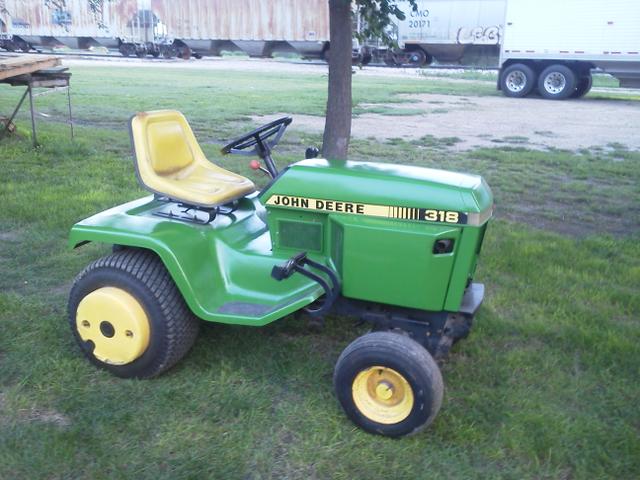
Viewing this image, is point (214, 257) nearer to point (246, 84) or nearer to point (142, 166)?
point (142, 166)

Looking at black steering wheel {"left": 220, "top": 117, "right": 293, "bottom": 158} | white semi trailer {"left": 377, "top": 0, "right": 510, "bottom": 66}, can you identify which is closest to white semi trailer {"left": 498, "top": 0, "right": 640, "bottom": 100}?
white semi trailer {"left": 377, "top": 0, "right": 510, "bottom": 66}

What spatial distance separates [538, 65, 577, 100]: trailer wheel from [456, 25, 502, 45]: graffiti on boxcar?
8.66m

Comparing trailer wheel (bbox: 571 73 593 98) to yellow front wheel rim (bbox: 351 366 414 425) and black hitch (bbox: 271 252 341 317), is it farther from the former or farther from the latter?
yellow front wheel rim (bbox: 351 366 414 425)

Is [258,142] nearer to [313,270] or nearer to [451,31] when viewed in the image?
[313,270]

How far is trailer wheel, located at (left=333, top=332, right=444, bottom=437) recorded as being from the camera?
8.94 ft

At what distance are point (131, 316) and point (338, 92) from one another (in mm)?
3230

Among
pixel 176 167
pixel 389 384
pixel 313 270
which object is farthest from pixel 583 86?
pixel 389 384

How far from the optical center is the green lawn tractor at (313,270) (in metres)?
2.85

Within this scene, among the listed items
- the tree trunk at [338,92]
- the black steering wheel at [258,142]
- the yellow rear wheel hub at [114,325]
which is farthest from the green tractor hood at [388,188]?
the tree trunk at [338,92]

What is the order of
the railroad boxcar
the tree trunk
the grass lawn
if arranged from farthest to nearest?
the railroad boxcar → the tree trunk → the grass lawn

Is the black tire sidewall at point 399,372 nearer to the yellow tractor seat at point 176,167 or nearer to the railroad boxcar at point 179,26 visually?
the yellow tractor seat at point 176,167

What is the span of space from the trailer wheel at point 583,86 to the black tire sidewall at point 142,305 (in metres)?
18.6

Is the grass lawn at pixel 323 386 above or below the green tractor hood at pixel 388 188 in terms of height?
below

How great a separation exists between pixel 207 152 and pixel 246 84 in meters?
11.9
